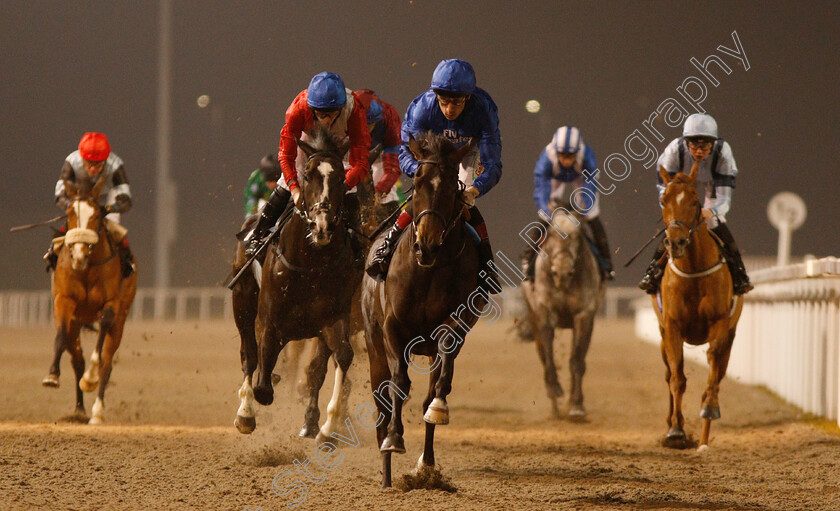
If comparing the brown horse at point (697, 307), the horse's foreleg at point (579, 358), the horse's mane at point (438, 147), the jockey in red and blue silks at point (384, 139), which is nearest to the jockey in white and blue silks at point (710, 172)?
the brown horse at point (697, 307)

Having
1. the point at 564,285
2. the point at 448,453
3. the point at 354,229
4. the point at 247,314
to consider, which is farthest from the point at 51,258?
the point at 564,285

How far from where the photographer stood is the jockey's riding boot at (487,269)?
19.7 ft

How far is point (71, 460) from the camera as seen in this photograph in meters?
6.74

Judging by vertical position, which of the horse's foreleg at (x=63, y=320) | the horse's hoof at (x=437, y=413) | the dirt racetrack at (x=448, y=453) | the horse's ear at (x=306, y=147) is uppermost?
the horse's ear at (x=306, y=147)

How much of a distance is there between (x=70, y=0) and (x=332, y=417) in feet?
96.0

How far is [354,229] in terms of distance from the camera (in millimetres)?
7039

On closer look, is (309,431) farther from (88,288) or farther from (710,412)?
(710,412)

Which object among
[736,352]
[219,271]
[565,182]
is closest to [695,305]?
[565,182]

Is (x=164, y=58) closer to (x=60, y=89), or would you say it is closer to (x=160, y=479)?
(x=60, y=89)

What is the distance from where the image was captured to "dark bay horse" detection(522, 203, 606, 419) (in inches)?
420

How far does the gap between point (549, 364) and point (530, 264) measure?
1270 millimetres

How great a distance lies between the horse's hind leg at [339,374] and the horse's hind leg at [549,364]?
2874 millimetres

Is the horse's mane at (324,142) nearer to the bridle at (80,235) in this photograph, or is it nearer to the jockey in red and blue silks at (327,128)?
the jockey in red and blue silks at (327,128)

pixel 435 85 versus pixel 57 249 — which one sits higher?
pixel 435 85
